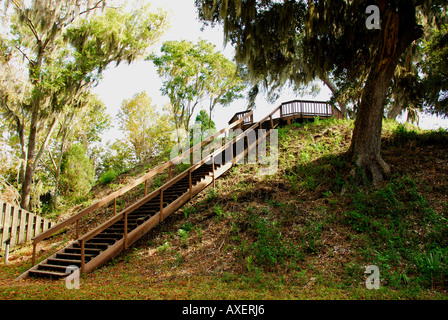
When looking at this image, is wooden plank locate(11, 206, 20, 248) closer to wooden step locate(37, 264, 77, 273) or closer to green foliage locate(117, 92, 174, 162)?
wooden step locate(37, 264, 77, 273)

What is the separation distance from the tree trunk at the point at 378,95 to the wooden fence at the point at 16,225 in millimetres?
11212

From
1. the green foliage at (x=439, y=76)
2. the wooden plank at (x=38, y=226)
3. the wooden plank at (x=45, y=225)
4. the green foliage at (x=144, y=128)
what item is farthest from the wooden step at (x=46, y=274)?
the green foliage at (x=144, y=128)

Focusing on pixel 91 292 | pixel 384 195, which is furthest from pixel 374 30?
pixel 91 292

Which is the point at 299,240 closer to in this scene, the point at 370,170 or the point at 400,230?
the point at 400,230

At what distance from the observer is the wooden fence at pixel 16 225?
998 centimetres

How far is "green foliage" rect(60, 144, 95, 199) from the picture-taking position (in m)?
19.6

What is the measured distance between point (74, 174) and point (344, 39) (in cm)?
1861

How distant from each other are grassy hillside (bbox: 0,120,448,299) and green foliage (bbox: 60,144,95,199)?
1014cm

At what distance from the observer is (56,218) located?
12.3 metres

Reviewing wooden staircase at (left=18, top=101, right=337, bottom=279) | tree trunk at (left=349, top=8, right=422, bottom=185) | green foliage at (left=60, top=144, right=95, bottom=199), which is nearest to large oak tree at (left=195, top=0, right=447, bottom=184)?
tree trunk at (left=349, top=8, right=422, bottom=185)

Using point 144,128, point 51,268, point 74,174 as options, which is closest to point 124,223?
point 51,268

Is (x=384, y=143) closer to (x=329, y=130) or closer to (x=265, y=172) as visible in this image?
(x=329, y=130)

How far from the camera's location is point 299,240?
636 centimetres

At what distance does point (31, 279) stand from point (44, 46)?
39.3ft
